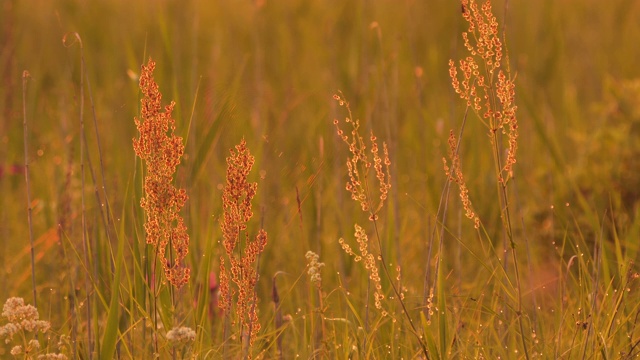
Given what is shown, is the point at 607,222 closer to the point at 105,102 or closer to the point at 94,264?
the point at 94,264

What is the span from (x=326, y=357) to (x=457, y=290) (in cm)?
46

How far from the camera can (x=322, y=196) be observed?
311 centimetres

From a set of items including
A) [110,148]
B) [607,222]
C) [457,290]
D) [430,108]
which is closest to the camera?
[457,290]

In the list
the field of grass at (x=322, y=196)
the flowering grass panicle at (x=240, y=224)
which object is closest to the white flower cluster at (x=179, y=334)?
the field of grass at (x=322, y=196)

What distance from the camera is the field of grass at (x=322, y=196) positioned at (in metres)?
1.73

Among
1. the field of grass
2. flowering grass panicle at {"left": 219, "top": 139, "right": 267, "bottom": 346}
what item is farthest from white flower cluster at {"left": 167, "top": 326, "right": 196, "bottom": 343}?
flowering grass panicle at {"left": 219, "top": 139, "right": 267, "bottom": 346}

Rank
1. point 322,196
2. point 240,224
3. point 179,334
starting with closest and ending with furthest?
point 179,334
point 240,224
point 322,196

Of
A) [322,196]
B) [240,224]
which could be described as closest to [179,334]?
[240,224]

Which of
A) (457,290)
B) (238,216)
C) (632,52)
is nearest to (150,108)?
(238,216)

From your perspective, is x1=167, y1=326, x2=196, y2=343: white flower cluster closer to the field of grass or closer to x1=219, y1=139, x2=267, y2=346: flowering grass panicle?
the field of grass

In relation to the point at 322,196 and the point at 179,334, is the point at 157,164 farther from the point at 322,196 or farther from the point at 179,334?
the point at 322,196

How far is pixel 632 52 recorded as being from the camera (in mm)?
4797

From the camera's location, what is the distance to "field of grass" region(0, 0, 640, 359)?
5.68 ft

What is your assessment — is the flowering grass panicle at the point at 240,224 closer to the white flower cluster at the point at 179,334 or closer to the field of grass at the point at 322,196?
the field of grass at the point at 322,196
